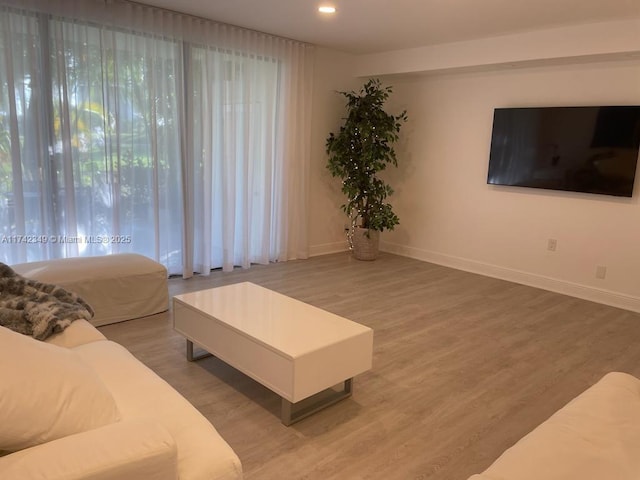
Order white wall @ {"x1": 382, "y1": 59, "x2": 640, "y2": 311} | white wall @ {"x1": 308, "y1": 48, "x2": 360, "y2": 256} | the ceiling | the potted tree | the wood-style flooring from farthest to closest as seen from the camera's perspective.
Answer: white wall @ {"x1": 308, "y1": 48, "x2": 360, "y2": 256}, the potted tree, white wall @ {"x1": 382, "y1": 59, "x2": 640, "y2": 311}, the ceiling, the wood-style flooring

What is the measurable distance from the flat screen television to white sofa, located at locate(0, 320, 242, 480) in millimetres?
4195

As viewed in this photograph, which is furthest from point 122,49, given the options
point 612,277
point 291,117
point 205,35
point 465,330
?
point 612,277

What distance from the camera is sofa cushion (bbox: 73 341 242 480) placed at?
1.37 metres

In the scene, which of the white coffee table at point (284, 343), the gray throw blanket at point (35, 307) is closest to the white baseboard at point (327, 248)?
the white coffee table at point (284, 343)

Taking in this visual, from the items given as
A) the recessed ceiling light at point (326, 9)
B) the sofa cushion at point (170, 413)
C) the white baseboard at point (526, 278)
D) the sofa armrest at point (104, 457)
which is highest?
the recessed ceiling light at point (326, 9)

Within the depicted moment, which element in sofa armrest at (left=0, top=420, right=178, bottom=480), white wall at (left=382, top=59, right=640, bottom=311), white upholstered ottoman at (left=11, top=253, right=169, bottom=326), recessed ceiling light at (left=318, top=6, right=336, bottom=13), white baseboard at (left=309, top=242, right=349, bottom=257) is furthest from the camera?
white baseboard at (left=309, top=242, right=349, bottom=257)

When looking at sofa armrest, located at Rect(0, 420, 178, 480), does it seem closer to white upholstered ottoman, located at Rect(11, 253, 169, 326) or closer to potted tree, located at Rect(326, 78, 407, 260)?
white upholstered ottoman, located at Rect(11, 253, 169, 326)

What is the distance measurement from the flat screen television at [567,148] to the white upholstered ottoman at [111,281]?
3595 mm

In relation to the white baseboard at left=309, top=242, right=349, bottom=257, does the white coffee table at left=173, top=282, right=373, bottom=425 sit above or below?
above

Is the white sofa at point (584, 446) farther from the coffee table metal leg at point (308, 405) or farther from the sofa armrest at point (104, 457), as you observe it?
the coffee table metal leg at point (308, 405)

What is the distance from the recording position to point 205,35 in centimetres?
443

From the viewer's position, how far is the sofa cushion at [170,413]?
1.37 m

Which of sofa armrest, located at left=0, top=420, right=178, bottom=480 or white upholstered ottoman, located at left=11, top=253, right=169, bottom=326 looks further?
white upholstered ottoman, located at left=11, top=253, right=169, bottom=326

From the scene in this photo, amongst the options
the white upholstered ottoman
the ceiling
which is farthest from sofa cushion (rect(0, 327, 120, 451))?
the ceiling
